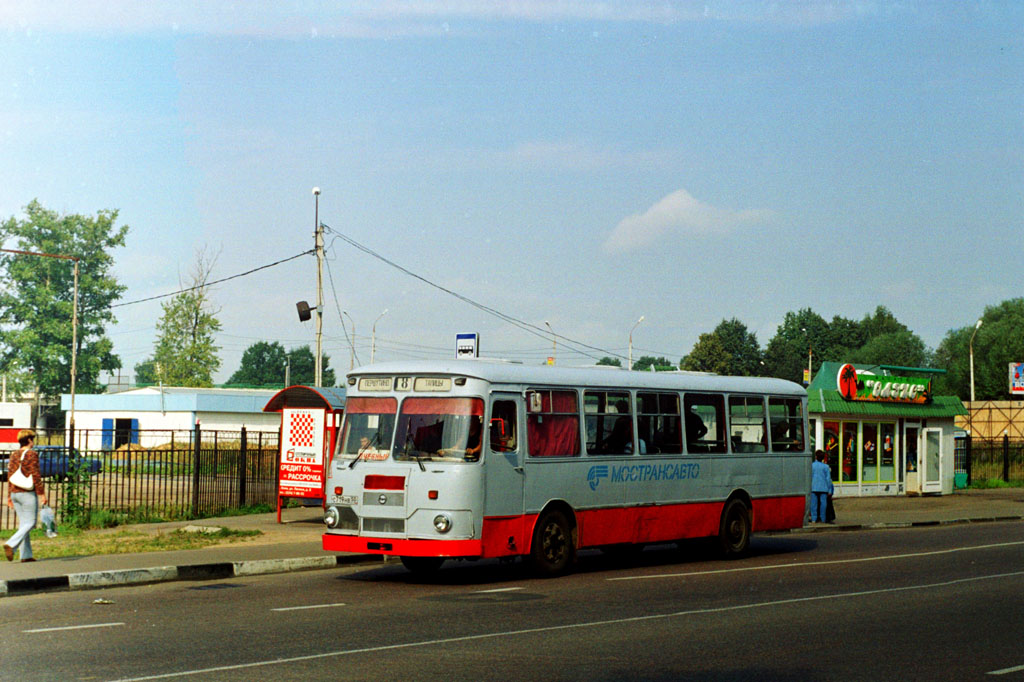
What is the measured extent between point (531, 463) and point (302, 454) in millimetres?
8527

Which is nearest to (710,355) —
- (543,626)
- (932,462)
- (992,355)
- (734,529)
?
(992,355)

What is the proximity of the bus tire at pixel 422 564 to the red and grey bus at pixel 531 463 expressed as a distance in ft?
0.10

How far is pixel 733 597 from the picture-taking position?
523 inches

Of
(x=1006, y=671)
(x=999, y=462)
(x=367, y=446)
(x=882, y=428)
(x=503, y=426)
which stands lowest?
(x=1006, y=671)

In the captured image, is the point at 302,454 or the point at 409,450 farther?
the point at 302,454

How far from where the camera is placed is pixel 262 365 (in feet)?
570

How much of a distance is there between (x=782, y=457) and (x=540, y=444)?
5.90 meters

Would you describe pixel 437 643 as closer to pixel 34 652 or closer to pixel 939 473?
pixel 34 652

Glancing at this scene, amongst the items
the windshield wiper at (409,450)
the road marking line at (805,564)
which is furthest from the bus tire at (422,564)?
the road marking line at (805,564)

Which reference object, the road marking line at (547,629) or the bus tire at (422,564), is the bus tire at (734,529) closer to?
the road marking line at (547,629)

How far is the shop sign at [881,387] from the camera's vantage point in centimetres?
3603

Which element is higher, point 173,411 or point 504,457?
point 173,411

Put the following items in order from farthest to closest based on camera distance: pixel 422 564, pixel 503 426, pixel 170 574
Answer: pixel 422 564 < pixel 170 574 < pixel 503 426

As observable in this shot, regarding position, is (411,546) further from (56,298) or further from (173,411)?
(56,298)
